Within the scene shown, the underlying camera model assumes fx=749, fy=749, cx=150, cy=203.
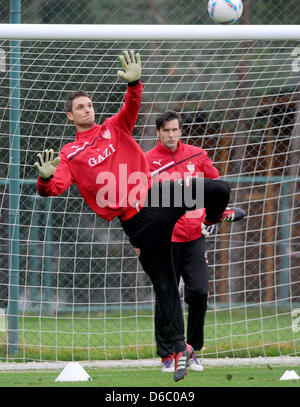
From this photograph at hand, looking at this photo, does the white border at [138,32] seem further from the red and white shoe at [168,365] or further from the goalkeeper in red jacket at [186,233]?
the red and white shoe at [168,365]

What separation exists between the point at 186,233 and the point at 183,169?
1.71ft

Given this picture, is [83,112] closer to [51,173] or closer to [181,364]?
[51,173]

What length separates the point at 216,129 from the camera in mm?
8539

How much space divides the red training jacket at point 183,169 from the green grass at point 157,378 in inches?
43.2

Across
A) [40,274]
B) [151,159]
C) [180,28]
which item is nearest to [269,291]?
[40,274]

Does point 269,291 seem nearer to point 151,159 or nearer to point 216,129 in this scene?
point 216,129

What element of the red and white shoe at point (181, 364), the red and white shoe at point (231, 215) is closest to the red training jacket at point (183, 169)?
the red and white shoe at point (231, 215)

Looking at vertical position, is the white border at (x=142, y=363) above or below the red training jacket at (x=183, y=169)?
below

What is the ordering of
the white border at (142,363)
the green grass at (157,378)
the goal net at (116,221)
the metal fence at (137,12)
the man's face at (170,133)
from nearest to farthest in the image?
the green grass at (157,378) → the man's face at (170,133) → the white border at (142,363) → the goal net at (116,221) → the metal fence at (137,12)

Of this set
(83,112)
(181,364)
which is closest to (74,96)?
(83,112)

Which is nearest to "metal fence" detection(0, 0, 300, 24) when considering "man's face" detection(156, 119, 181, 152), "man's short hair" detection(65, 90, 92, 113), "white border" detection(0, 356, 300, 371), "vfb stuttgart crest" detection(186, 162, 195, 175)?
"man's face" detection(156, 119, 181, 152)

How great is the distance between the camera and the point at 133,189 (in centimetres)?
486

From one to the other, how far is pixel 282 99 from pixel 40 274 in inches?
136

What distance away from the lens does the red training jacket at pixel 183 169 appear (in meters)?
5.96
